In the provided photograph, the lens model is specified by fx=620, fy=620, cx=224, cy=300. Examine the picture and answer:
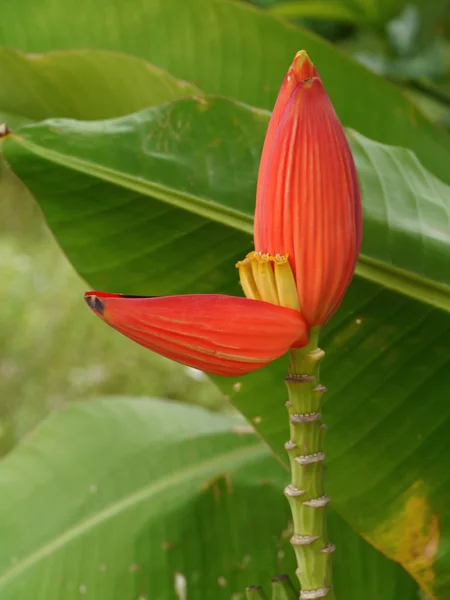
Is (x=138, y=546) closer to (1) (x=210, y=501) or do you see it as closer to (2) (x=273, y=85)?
(1) (x=210, y=501)

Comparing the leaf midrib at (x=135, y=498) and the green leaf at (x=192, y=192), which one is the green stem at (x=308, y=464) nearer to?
the green leaf at (x=192, y=192)

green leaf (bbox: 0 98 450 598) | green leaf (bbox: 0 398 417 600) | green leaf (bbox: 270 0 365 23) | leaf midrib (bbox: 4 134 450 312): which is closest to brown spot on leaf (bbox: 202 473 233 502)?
green leaf (bbox: 0 398 417 600)

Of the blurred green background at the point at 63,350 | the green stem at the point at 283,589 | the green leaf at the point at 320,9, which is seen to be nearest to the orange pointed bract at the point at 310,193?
the green stem at the point at 283,589

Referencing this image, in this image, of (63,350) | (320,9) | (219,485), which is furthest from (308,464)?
(63,350)

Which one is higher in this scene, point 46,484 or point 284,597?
point 46,484

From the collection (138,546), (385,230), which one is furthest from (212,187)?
(138,546)

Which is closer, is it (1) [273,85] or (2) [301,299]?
(2) [301,299]

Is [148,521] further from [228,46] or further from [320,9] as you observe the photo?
[320,9]
